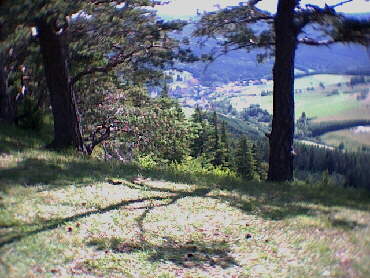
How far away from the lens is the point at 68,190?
22.7 ft

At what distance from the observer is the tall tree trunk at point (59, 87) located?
9.88 meters

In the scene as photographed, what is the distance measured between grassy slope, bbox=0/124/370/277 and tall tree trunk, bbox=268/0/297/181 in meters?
1.39

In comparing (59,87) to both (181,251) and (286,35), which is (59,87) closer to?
(286,35)

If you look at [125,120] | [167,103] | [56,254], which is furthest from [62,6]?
[167,103]

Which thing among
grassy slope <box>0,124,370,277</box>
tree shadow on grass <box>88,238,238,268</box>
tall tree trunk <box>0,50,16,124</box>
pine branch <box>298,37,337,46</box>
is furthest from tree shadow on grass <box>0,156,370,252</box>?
tall tree trunk <box>0,50,16,124</box>

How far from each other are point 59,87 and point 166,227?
5.58 m

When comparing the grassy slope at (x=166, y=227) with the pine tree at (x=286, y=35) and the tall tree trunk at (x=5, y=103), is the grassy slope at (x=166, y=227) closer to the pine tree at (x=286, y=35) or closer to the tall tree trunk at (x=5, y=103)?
the pine tree at (x=286, y=35)

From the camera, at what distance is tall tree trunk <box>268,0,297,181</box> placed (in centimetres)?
959

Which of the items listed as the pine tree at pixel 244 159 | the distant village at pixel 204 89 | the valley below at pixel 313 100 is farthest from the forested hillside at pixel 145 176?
the distant village at pixel 204 89

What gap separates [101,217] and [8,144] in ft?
15.5

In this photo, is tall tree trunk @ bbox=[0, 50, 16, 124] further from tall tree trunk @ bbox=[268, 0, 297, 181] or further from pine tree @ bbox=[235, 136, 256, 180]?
pine tree @ bbox=[235, 136, 256, 180]

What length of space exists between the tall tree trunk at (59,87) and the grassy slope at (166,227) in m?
1.87

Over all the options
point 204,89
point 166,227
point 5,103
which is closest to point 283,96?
point 166,227

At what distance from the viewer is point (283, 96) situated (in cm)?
983
